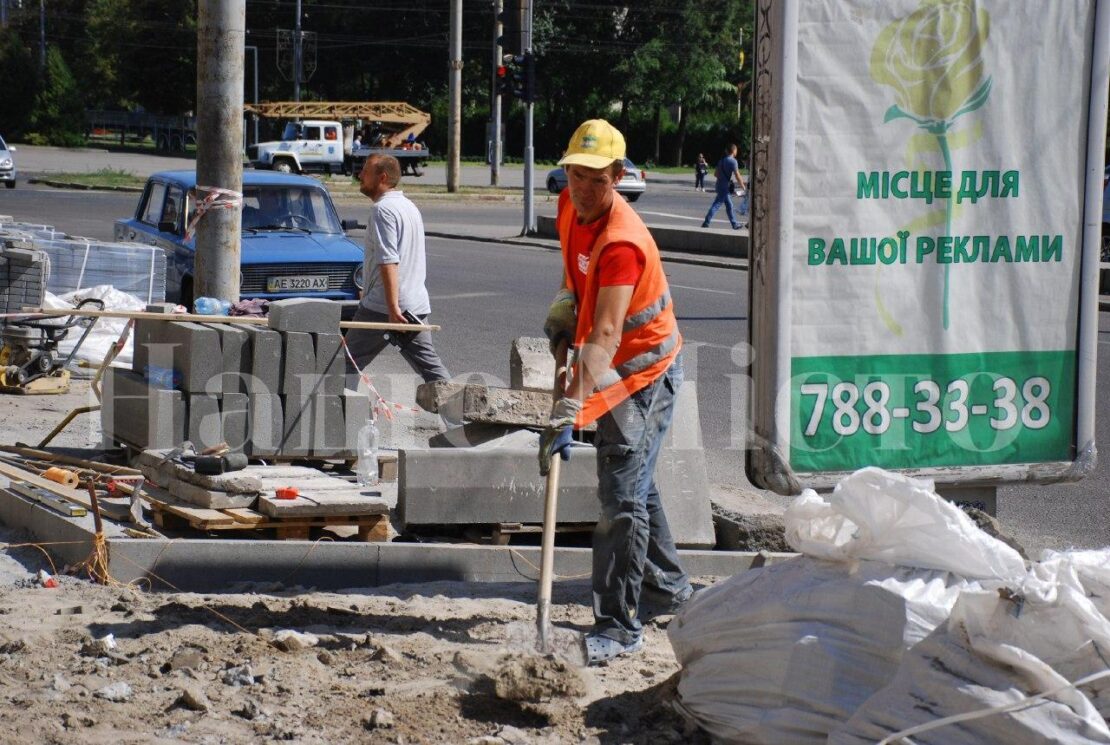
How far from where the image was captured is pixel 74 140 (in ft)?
216

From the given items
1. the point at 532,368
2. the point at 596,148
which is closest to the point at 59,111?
the point at 532,368

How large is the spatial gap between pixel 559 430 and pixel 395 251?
12.5ft

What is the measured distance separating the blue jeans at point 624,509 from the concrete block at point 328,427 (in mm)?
2897

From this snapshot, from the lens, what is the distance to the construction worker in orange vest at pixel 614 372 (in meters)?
4.94

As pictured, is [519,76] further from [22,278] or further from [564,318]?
[564,318]

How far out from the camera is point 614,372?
511cm

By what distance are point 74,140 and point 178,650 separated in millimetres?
65765

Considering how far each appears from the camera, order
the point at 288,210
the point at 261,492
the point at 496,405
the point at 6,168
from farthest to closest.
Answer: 1. the point at 6,168
2. the point at 288,210
3. the point at 496,405
4. the point at 261,492

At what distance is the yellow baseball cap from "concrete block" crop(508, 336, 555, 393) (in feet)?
7.56

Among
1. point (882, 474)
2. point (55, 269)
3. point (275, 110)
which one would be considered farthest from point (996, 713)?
point (275, 110)

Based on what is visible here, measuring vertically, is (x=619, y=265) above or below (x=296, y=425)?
above

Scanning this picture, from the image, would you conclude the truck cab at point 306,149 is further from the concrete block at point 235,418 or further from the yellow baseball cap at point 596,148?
the yellow baseball cap at point 596,148

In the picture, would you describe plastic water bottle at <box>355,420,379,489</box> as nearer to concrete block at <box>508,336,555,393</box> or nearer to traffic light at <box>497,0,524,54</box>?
concrete block at <box>508,336,555,393</box>

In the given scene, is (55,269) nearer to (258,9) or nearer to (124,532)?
(124,532)
